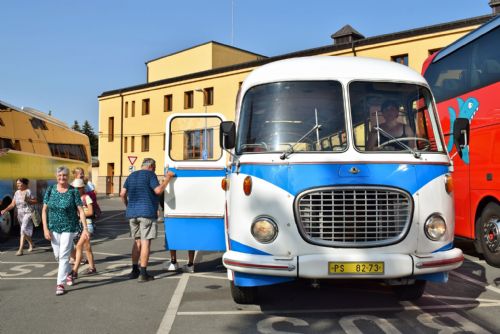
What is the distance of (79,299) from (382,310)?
3.82 m

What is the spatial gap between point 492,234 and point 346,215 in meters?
5.15

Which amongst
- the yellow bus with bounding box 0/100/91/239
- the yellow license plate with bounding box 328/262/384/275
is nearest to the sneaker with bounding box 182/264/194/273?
the yellow license plate with bounding box 328/262/384/275

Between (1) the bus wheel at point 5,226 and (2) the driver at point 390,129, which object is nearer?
(2) the driver at point 390,129

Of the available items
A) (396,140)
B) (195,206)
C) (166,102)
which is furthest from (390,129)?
(166,102)

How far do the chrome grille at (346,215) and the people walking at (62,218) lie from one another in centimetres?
355

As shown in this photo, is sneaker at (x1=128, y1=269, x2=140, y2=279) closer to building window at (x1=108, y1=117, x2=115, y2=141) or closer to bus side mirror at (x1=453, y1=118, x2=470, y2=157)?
bus side mirror at (x1=453, y1=118, x2=470, y2=157)

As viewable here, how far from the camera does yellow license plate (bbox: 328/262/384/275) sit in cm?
488

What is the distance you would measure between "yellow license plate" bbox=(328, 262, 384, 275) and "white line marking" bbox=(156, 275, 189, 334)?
5.92 ft

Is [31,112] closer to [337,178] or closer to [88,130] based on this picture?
[337,178]

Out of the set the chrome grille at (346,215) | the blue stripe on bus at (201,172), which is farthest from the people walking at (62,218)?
the chrome grille at (346,215)

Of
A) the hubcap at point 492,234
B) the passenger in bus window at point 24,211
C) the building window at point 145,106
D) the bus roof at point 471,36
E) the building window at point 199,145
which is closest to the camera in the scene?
the building window at point 199,145

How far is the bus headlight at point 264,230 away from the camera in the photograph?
5.07m

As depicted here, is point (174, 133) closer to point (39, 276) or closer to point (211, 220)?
point (211, 220)

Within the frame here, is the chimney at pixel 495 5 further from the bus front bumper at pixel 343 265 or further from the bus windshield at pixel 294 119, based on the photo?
the bus front bumper at pixel 343 265
